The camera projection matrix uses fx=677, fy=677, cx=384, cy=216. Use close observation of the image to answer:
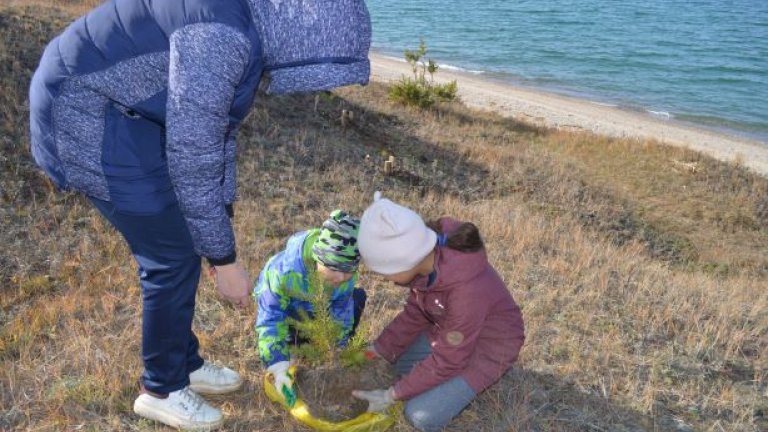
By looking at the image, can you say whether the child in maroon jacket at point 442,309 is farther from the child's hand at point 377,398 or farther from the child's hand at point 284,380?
the child's hand at point 284,380

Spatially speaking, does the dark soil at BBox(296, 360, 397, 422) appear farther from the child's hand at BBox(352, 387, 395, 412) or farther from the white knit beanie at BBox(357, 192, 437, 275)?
the white knit beanie at BBox(357, 192, 437, 275)

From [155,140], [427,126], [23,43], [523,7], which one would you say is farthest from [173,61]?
[523,7]

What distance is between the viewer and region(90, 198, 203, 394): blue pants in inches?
97.2

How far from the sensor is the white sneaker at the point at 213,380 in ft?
10.4

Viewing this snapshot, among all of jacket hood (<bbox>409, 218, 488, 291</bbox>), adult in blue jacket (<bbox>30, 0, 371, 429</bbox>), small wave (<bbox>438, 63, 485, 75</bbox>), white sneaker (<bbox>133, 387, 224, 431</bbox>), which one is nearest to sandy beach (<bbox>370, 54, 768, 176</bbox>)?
small wave (<bbox>438, 63, 485, 75</bbox>)

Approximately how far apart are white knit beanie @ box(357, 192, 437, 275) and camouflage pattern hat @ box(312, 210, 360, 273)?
0.60 ft

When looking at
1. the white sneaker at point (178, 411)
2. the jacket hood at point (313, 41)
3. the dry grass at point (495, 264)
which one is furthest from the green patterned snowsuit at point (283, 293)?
the jacket hood at point (313, 41)

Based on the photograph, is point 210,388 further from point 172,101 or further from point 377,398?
point 172,101

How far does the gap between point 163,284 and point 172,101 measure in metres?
0.86

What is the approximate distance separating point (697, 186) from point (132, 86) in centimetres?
1058

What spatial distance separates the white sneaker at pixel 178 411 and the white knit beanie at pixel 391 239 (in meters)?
0.99

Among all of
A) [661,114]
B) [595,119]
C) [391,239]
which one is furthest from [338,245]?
[661,114]

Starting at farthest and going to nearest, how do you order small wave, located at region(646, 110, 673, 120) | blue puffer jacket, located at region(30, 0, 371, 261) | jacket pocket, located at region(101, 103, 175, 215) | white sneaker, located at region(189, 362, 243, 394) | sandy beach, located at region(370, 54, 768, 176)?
1. small wave, located at region(646, 110, 673, 120)
2. sandy beach, located at region(370, 54, 768, 176)
3. white sneaker, located at region(189, 362, 243, 394)
4. jacket pocket, located at region(101, 103, 175, 215)
5. blue puffer jacket, located at region(30, 0, 371, 261)

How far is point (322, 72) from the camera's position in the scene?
2072 millimetres
